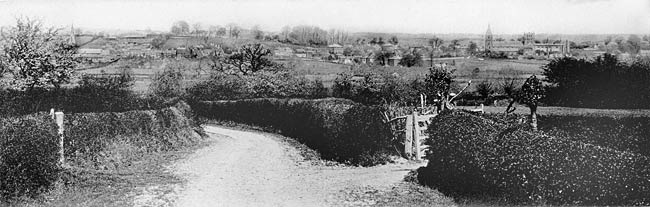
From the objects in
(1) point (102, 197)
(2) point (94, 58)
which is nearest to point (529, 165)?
(1) point (102, 197)

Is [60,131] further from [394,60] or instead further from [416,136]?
[394,60]

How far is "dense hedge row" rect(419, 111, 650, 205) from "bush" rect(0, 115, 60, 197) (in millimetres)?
7176

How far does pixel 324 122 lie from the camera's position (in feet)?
58.1

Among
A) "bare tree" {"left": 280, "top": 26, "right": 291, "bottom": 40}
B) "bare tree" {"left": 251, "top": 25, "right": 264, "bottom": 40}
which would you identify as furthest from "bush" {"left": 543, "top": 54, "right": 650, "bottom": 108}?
"bare tree" {"left": 251, "top": 25, "right": 264, "bottom": 40}

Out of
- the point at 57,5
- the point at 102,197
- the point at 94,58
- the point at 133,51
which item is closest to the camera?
the point at 102,197

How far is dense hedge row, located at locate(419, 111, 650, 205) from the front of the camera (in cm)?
627

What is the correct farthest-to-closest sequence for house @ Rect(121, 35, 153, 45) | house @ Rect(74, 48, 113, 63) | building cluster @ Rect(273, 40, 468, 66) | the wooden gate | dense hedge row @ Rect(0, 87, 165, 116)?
the wooden gate, house @ Rect(74, 48, 113, 63), building cluster @ Rect(273, 40, 468, 66), dense hedge row @ Rect(0, 87, 165, 116), house @ Rect(121, 35, 153, 45)

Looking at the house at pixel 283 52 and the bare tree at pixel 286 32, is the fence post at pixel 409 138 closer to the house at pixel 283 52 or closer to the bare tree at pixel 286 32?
the house at pixel 283 52

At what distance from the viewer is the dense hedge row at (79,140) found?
8.83 metres

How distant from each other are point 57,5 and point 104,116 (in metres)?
4.15

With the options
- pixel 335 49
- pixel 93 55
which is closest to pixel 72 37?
pixel 93 55

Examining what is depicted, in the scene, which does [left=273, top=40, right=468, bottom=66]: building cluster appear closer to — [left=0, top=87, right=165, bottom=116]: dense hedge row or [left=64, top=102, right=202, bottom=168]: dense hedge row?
[left=64, top=102, right=202, bottom=168]: dense hedge row

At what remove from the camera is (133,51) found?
41.5 feet

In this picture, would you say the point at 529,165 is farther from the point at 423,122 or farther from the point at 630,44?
the point at 423,122
